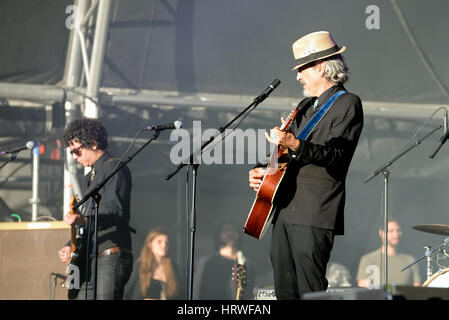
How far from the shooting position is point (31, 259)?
6.46 metres

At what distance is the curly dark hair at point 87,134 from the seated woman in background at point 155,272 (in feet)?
9.35

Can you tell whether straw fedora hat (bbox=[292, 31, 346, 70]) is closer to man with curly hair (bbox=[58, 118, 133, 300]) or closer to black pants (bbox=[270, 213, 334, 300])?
black pants (bbox=[270, 213, 334, 300])

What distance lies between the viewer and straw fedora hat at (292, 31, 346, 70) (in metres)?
3.80

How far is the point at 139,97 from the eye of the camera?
8094 mm

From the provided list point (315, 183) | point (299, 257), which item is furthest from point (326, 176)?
point (299, 257)

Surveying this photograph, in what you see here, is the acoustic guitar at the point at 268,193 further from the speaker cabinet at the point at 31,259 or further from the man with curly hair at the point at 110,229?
the speaker cabinet at the point at 31,259

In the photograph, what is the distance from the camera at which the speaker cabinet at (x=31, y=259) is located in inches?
251

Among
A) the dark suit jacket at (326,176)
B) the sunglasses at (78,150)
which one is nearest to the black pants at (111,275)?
the sunglasses at (78,150)

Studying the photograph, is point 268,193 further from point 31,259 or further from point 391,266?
point 391,266

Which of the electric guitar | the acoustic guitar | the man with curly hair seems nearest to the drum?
the acoustic guitar

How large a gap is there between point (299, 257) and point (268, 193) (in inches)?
14.6
